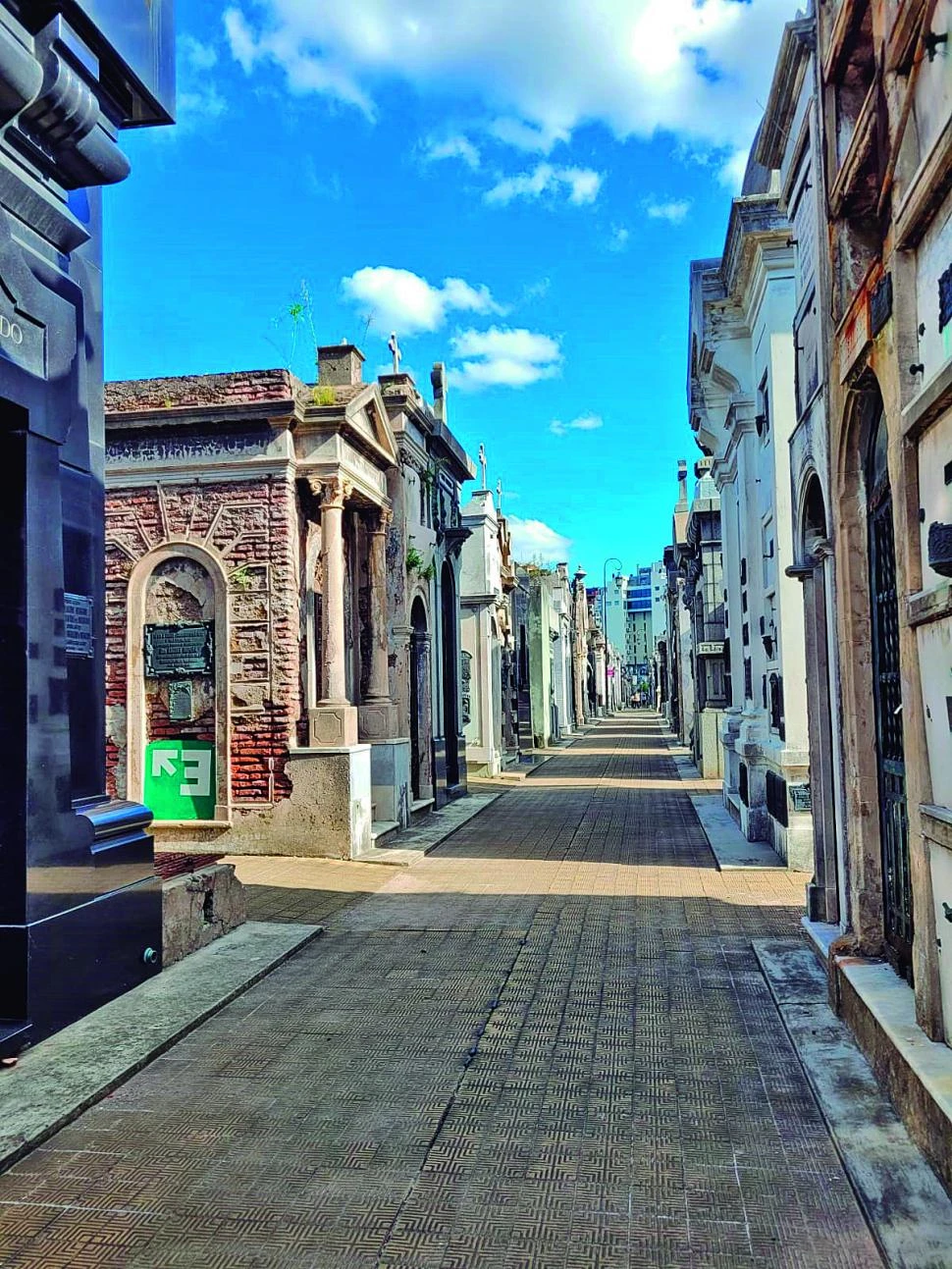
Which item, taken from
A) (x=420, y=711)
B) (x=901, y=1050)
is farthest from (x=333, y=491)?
(x=901, y=1050)

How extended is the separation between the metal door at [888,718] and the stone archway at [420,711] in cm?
1115

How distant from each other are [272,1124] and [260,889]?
5.66 meters

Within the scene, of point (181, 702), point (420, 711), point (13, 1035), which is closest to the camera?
point (13, 1035)

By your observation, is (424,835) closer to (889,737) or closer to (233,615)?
(233,615)

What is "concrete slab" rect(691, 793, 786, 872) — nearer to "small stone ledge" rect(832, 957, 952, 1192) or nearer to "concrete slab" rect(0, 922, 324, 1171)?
"small stone ledge" rect(832, 957, 952, 1192)

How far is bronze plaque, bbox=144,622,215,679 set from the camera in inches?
482

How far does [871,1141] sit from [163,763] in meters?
9.95

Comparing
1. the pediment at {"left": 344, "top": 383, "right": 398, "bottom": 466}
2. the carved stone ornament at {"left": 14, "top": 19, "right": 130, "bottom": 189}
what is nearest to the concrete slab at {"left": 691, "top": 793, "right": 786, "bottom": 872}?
the pediment at {"left": 344, "top": 383, "right": 398, "bottom": 466}

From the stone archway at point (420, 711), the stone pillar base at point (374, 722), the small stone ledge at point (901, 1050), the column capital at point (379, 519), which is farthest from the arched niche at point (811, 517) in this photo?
the stone archway at point (420, 711)

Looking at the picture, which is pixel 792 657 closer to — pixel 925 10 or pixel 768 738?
pixel 768 738

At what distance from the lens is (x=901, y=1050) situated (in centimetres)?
415

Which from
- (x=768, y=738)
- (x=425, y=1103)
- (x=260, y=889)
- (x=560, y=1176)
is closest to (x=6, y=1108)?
(x=425, y=1103)

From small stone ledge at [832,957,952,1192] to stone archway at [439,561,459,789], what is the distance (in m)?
13.5

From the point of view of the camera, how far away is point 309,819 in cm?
1186
